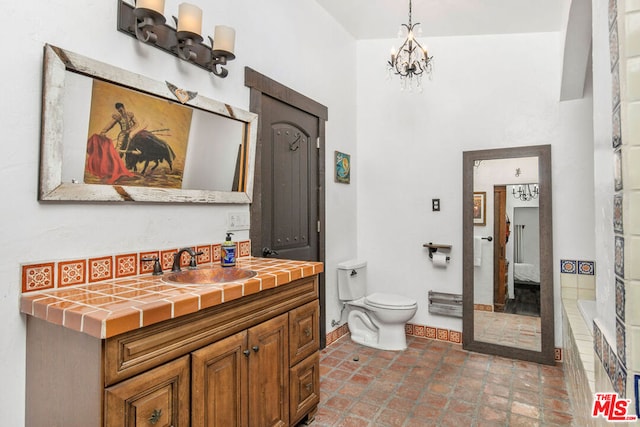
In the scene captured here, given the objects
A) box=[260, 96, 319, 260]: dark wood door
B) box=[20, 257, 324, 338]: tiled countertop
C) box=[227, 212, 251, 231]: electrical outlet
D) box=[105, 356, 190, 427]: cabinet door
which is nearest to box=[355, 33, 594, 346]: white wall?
box=[260, 96, 319, 260]: dark wood door

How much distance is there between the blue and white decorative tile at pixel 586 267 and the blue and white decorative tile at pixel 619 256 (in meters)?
2.48

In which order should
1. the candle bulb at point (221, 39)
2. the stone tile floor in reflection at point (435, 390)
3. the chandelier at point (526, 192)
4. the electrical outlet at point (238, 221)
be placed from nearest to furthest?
Result: the candle bulb at point (221, 39), the stone tile floor in reflection at point (435, 390), the electrical outlet at point (238, 221), the chandelier at point (526, 192)

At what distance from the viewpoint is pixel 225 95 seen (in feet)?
7.23

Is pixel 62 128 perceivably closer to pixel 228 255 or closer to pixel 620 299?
pixel 228 255

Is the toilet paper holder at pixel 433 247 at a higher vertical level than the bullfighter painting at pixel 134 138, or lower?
lower

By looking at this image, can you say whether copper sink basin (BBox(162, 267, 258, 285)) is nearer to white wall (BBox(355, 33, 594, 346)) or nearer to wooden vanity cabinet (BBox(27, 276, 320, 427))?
wooden vanity cabinet (BBox(27, 276, 320, 427))

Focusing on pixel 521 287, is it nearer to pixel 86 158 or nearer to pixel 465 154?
pixel 465 154

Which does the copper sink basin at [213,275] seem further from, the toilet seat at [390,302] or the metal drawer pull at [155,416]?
the toilet seat at [390,302]

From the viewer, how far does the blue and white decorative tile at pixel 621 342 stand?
83 cm

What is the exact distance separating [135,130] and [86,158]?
27cm

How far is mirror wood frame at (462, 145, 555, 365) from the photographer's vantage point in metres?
2.95

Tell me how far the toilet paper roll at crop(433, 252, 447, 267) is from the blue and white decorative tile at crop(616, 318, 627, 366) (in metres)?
2.53

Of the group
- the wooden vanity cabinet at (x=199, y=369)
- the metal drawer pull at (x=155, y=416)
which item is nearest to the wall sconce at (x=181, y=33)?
the wooden vanity cabinet at (x=199, y=369)

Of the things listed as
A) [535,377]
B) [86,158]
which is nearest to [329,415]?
[535,377]
